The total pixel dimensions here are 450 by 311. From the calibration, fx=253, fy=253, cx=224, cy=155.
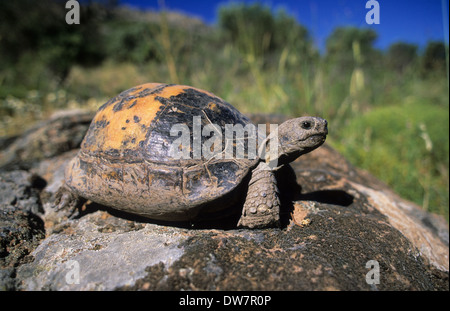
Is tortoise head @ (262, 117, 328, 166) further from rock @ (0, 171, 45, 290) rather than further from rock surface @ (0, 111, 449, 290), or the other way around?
rock @ (0, 171, 45, 290)

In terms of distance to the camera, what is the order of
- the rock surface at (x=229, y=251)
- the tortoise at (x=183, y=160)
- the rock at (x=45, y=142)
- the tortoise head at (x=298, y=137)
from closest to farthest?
the rock surface at (x=229, y=251) < the tortoise at (x=183, y=160) < the tortoise head at (x=298, y=137) < the rock at (x=45, y=142)

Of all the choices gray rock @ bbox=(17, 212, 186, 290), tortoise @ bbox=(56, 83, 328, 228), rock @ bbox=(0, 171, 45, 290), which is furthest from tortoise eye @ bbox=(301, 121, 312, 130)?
rock @ bbox=(0, 171, 45, 290)

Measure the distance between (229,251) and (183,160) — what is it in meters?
0.79

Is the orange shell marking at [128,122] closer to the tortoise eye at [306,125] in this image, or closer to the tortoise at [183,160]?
the tortoise at [183,160]

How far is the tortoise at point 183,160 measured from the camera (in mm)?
2033

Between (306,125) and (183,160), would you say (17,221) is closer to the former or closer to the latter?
(183,160)

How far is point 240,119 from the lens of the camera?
8.11 feet

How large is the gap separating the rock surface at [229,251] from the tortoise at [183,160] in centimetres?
23

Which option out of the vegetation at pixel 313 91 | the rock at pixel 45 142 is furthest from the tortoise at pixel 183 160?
the vegetation at pixel 313 91

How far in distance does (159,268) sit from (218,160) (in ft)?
2.99

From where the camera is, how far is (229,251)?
1821 mm

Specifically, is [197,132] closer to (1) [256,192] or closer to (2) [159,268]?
(1) [256,192]

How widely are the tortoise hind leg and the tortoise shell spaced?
0.15 metres

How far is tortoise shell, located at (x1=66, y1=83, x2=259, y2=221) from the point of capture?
79.6 inches
